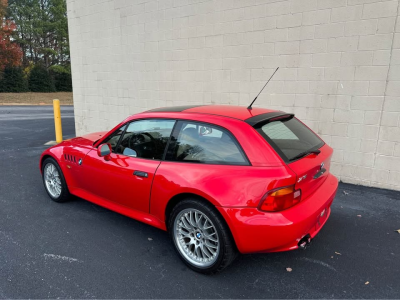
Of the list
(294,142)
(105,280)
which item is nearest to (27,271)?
(105,280)

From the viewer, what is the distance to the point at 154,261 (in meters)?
3.05

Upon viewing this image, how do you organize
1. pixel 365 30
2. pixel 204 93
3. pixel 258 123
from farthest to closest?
pixel 204 93 → pixel 365 30 → pixel 258 123

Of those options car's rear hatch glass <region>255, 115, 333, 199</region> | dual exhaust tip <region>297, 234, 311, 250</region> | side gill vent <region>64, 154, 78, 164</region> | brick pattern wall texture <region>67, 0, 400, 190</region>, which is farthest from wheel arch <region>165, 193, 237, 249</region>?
brick pattern wall texture <region>67, 0, 400, 190</region>

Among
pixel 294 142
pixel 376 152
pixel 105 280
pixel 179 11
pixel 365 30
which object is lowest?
pixel 105 280

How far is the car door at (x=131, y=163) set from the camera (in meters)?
3.20

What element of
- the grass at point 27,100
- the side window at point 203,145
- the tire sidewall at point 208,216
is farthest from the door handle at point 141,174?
the grass at point 27,100

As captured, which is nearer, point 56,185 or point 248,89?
point 56,185

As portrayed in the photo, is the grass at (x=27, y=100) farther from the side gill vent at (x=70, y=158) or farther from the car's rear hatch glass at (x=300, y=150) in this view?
the car's rear hatch glass at (x=300, y=150)

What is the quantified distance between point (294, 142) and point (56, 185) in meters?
3.40

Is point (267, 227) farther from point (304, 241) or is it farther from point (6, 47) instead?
point (6, 47)

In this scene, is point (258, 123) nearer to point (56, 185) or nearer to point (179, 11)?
point (56, 185)

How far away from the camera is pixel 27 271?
113 inches

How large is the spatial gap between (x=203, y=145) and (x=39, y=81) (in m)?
35.7

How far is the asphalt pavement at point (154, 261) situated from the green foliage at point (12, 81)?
32.1 m
